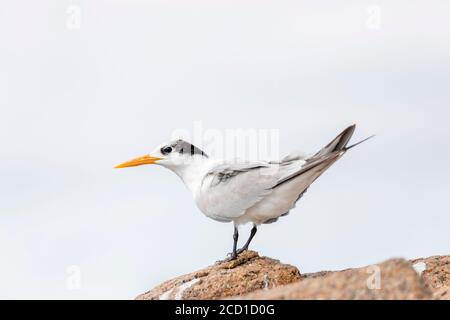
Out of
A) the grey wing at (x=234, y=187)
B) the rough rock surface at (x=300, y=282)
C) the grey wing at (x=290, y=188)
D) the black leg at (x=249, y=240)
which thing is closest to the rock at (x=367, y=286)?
the rough rock surface at (x=300, y=282)

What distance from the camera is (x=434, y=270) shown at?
11.6 meters

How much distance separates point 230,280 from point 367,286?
3305 mm

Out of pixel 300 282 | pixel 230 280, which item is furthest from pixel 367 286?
pixel 230 280

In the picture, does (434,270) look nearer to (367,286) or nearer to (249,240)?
(249,240)

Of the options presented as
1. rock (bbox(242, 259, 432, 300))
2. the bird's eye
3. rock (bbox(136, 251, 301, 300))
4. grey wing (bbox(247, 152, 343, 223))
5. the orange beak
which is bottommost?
rock (bbox(136, 251, 301, 300))

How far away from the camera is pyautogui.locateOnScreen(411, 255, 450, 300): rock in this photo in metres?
11.3

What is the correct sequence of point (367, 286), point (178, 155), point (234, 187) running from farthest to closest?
point (178, 155), point (234, 187), point (367, 286)

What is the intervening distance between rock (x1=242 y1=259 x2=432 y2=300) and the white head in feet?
14.6

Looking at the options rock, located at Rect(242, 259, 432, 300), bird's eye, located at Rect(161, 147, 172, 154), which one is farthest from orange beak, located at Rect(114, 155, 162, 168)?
rock, located at Rect(242, 259, 432, 300)

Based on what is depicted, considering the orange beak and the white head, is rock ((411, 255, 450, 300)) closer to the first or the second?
the white head
